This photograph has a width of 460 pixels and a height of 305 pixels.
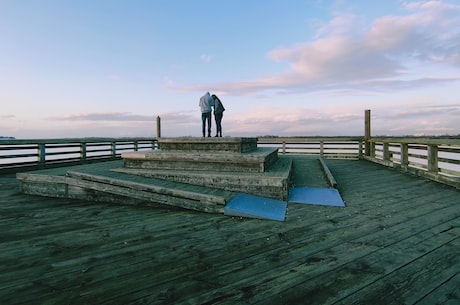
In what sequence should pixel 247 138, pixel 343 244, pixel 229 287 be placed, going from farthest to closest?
pixel 247 138
pixel 343 244
pixel 229 287

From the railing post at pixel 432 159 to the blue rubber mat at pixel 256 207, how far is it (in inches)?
225

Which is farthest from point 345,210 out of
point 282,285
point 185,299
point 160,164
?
point 160,164

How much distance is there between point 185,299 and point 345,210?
3767mm

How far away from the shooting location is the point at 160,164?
7.38m

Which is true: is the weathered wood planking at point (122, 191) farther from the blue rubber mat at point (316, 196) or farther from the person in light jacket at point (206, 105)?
the person in light jacket at point (206, 105)

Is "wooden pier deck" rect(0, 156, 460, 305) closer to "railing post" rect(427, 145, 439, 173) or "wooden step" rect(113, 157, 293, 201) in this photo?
"wooden step" rect(113, 157, 293, 201)

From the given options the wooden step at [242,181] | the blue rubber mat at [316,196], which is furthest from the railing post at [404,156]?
the wooden step at [242,181]

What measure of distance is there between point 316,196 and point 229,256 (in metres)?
3.44

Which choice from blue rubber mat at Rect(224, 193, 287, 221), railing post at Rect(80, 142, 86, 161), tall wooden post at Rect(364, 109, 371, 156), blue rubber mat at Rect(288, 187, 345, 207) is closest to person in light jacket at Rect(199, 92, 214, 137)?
blue rubber mat at Rect(288, 187, 345, 207)

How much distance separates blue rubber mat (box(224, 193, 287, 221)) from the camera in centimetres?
454

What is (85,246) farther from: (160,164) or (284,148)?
(284,148)

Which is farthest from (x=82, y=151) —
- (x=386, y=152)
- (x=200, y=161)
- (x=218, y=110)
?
(x=386, y=152)

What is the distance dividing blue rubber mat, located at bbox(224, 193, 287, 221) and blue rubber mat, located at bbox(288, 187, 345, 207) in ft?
1.77

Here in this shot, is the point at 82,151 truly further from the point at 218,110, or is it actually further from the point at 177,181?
the point at 177,181
